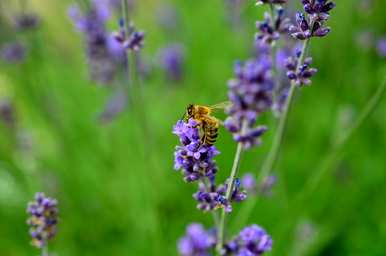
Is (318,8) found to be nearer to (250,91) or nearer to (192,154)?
(250,91)

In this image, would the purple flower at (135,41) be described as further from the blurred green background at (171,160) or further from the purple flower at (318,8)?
the blurred green background at (171,160)

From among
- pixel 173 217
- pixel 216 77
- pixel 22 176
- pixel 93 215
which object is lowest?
pixel 173 217

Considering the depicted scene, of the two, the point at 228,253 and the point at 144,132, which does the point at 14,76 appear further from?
the point at 228,253

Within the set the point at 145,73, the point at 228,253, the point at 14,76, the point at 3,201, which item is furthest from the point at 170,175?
the point at 228,253

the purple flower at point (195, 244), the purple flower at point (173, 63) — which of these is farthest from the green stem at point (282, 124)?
the purple flower at point (173, 63)

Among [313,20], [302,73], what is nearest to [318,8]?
[313,20]

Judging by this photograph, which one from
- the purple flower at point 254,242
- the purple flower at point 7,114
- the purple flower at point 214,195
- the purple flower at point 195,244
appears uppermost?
the purple flower at point 7,114

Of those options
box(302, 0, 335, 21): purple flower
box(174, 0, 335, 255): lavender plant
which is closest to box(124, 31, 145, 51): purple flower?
box(174, 0, 335, 255): lavender plant
